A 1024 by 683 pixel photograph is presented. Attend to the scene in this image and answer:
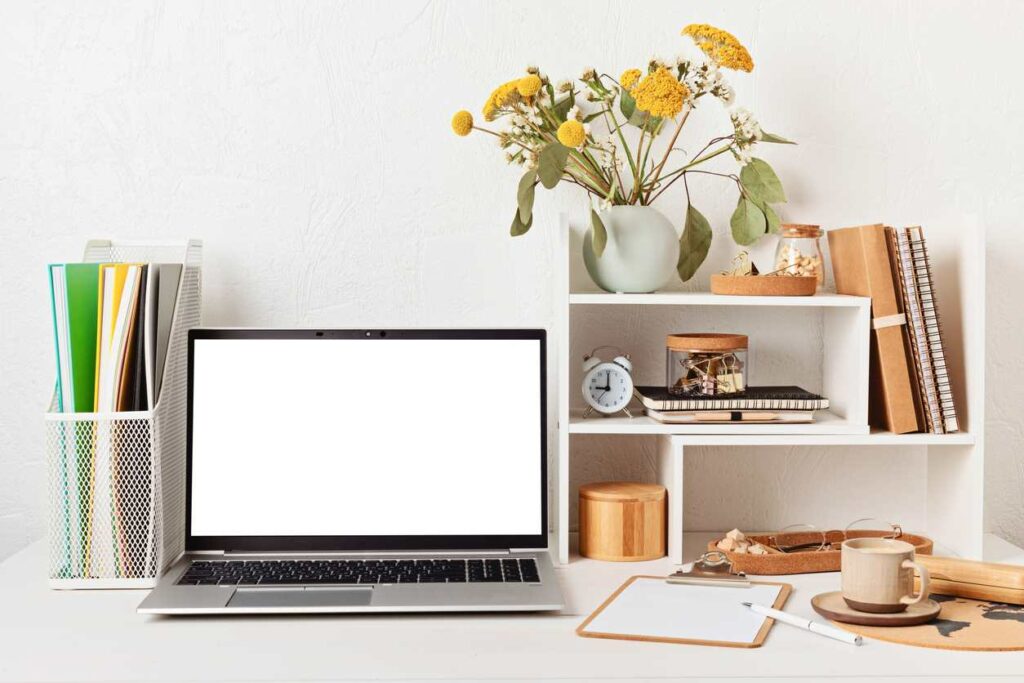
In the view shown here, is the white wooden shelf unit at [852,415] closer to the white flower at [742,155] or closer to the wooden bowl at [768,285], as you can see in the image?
the wooden bowl at [768,285]

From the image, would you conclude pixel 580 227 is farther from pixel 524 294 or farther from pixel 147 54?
pixel 147 54

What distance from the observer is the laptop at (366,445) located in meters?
1.26

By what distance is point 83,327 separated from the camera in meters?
1.21

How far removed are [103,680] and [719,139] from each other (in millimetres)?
1028

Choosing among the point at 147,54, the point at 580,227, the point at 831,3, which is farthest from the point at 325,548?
the point at 831,3

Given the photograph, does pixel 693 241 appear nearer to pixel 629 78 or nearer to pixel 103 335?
pixel 629 78

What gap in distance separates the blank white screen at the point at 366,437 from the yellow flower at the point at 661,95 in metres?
0.33

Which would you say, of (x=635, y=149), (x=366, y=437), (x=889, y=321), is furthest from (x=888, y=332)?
(x=366, y=437)

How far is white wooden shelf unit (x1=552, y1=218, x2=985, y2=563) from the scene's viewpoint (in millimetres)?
1291

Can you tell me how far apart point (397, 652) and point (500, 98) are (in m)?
0.70

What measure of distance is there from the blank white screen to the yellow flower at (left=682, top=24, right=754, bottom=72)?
429mm

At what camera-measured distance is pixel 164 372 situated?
125 cm

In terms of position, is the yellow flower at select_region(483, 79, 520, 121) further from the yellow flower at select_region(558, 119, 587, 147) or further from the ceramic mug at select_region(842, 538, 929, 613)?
the ceramic mug at select_region(842, 538, 929, 613)

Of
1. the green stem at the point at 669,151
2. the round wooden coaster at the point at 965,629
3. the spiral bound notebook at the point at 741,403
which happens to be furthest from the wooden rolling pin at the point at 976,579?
the green stem at the point at 669,151
